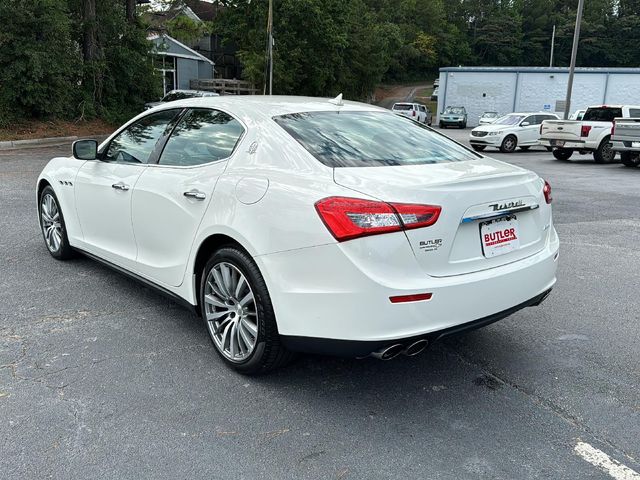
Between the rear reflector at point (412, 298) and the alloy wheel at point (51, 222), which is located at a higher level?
the rear reflector at point (412, 298)

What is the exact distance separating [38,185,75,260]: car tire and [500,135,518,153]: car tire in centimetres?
1821

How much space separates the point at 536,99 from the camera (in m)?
41.8

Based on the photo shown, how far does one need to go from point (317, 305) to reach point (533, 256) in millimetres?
1356

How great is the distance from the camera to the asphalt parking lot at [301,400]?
2.65m

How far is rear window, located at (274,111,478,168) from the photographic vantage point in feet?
10.9

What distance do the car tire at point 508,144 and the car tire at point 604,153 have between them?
3626 millimetres

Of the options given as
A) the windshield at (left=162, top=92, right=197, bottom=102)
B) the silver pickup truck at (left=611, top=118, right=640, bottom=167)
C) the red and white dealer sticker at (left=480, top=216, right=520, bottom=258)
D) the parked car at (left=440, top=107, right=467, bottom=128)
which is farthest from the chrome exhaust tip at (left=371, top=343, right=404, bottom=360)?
the parked car at (left=440, top=107, right=467, bottom=128)

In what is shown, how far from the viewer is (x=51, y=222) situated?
18.5 feet

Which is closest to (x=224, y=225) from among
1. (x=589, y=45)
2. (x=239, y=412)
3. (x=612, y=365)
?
(x=239, y=412)

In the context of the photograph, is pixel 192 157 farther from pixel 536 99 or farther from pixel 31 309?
pixel 536 99

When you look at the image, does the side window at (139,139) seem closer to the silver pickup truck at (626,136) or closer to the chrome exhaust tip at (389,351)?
the chrome exhaust tip at (389,351)

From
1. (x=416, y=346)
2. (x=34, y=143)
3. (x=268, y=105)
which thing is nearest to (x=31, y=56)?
(x=34, y=143)

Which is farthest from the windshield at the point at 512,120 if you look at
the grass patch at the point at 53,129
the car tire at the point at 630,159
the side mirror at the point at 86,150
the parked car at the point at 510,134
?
the side mirror at the point at 86,150

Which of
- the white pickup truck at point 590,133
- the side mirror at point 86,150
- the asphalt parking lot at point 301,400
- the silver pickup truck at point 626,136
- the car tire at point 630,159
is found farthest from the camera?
the white pickup truck at point 590,133
